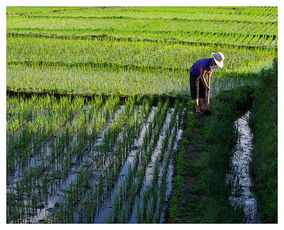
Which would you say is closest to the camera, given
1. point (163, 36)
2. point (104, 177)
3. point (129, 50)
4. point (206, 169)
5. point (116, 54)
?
point (104, 177)

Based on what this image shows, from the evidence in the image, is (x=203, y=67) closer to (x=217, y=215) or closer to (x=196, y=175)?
(x=196, y=175)

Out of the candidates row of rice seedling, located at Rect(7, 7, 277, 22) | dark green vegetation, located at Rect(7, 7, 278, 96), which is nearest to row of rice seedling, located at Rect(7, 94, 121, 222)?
dark green vegetation, located at Rect(7, 7, 278, 96)

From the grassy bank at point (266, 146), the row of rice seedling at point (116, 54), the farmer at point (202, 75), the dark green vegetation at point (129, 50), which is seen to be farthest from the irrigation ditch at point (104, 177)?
the row of rice seedling at point (116, 54)

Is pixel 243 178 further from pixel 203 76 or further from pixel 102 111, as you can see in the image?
pixel 102 111

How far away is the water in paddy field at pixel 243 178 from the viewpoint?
4.51m

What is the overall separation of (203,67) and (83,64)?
4.68m

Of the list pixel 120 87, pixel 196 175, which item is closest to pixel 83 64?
pixel 120 87

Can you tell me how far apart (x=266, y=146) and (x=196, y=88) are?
1975 mm

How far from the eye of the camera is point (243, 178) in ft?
17.4

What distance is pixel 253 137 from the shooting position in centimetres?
657

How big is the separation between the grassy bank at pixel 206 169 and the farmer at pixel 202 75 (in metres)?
0.22

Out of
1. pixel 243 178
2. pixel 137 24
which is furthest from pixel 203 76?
pixel 137 24

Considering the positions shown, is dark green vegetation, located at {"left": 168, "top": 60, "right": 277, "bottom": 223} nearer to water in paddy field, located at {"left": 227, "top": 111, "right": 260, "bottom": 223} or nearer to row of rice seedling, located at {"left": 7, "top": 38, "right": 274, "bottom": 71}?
water in paddy field, located at {"left": 227, "top": 111, "right": 260, "bottom": 223}

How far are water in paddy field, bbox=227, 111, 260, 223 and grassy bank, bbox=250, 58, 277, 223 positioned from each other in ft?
0.27
